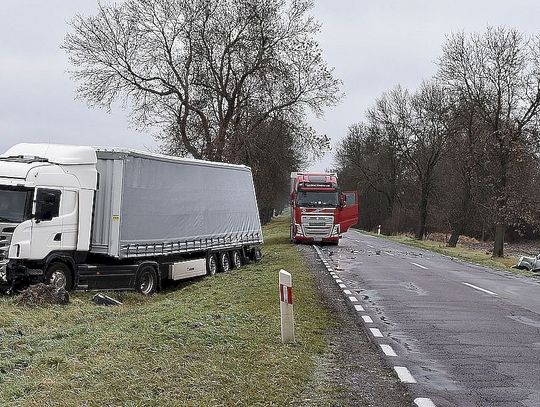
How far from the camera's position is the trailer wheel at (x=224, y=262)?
23859 millimetres

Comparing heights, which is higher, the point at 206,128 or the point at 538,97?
the point at 538,97

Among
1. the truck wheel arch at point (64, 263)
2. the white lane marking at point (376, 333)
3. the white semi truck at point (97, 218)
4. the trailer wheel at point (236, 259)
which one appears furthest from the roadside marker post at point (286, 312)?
the trailer wheel at point (236, 259)

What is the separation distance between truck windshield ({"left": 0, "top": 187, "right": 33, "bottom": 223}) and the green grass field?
2.06 metres

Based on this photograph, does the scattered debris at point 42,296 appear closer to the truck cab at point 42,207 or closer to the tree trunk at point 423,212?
the truck cab at point 42,207

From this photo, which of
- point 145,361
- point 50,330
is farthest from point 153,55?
point 145,361

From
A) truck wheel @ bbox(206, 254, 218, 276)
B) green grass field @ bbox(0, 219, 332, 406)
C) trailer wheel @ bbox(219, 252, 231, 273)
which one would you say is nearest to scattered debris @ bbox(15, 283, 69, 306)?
green grass field @ bbox(0, 219, 332, 406)

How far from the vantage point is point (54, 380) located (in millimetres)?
6875

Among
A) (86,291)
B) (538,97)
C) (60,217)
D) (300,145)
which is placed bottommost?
(86,291)

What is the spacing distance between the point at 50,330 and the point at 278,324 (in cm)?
366

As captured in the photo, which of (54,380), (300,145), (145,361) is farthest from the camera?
(300,145)

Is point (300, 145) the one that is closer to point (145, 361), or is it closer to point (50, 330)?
point (50, 330)

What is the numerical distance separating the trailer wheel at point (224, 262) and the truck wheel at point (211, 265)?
0.38 metres

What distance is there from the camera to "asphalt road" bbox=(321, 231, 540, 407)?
7.46m

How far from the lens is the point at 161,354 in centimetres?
815
